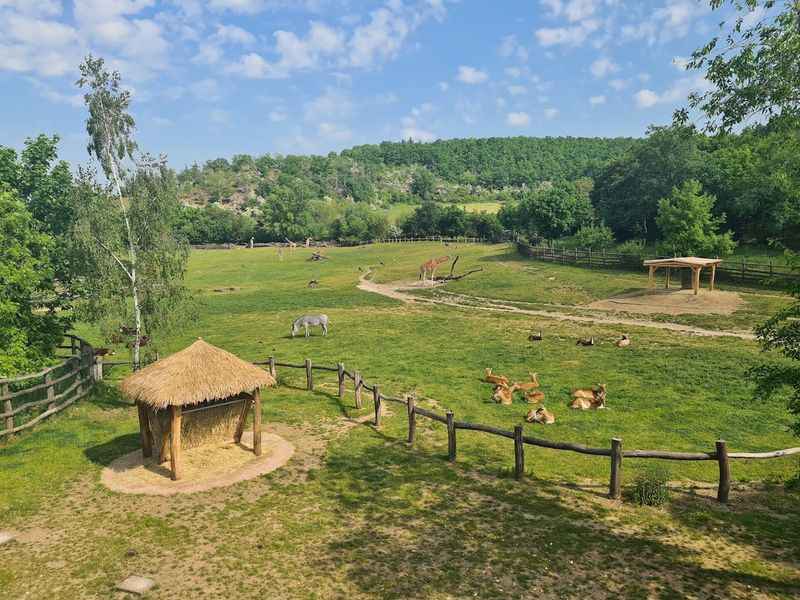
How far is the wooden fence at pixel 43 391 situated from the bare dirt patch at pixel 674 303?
111 ft

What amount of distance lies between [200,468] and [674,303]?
35712 mm

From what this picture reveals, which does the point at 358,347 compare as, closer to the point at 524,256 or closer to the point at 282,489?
the point at 282,489

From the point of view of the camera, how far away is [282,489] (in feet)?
44.3

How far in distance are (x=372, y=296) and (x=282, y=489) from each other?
3725cm

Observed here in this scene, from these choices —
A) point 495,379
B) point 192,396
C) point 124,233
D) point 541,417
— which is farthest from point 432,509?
point 124,233

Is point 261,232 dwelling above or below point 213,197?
below

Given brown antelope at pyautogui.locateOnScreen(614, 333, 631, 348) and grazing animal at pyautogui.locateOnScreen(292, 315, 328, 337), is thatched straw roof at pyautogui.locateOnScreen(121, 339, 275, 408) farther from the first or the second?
brown antelope at pyautogui.locateOnScreen(614, 333, 631, 348)

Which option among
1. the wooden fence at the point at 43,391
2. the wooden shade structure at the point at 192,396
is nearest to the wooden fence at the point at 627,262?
the wooden shade structure at the point at 192,396

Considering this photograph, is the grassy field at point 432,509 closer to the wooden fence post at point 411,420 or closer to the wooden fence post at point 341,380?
the wooden fence post at point 411,420

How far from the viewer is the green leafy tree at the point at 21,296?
1839cm

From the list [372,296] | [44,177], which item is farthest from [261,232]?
[44,177]

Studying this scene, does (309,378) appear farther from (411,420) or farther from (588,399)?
(588,399)

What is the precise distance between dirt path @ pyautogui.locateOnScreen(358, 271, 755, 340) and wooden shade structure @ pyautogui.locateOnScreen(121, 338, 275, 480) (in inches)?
1045

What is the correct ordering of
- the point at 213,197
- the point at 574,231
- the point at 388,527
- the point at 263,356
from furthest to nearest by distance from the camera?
the point at 213,197, the point at 574,231, the point at 263,356, the point at 388,527
